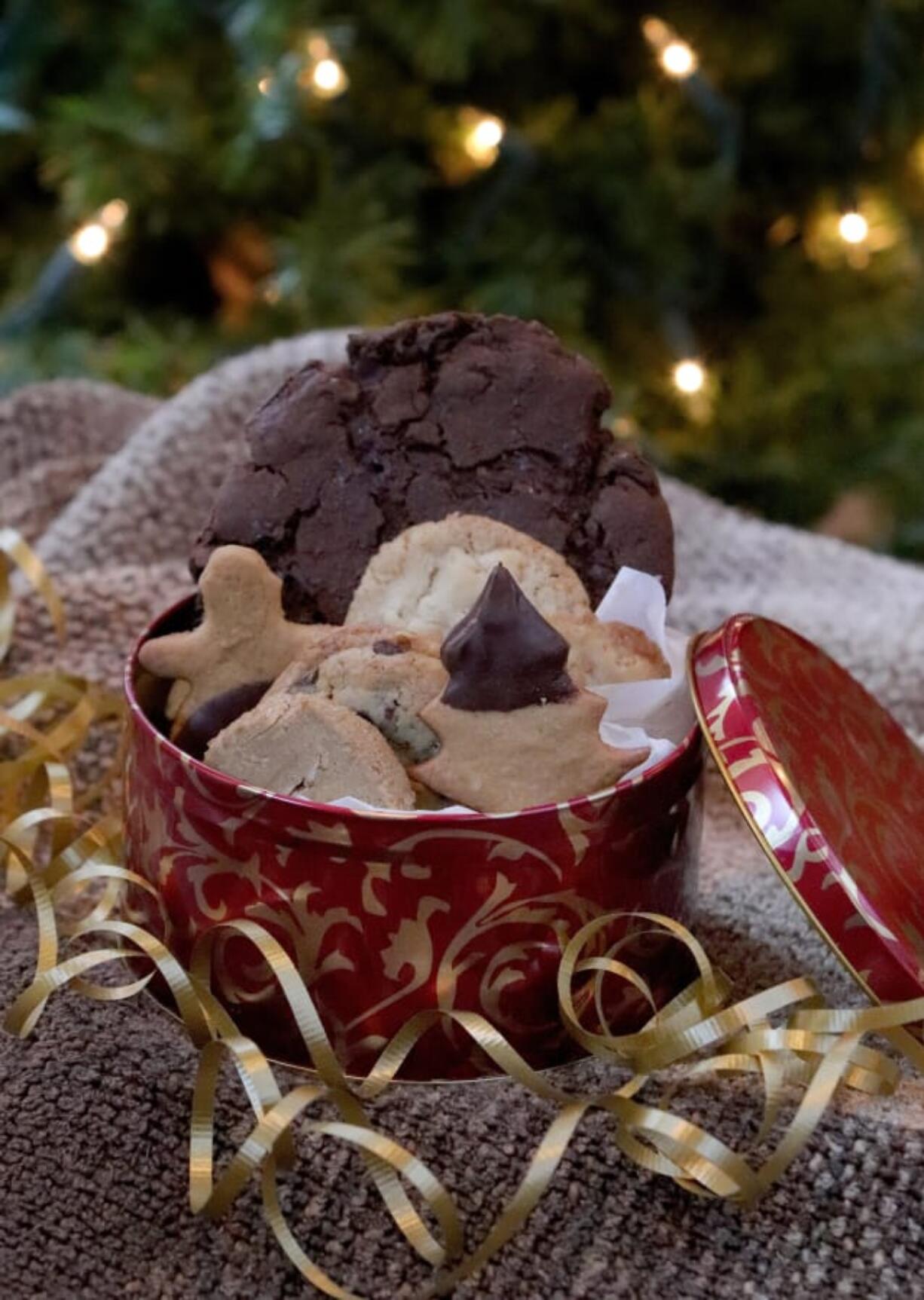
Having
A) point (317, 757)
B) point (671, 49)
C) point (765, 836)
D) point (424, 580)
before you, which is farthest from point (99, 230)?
point (765, 836)

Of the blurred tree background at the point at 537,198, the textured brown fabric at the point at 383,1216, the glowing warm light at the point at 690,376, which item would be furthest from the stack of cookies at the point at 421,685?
the glowing warm light at the point at 690,376

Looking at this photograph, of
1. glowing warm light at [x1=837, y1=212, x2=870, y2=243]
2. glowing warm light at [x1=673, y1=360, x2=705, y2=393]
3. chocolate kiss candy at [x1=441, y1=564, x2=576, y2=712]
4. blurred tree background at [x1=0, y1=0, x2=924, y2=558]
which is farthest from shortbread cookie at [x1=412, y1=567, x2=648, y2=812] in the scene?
glowing warm light at [x1=837, y1=212, x2=870, y2=243]

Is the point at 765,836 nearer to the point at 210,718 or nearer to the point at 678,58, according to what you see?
the point at 210,718

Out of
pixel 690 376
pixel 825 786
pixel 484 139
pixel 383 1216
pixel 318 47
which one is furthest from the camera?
pixel 690 376

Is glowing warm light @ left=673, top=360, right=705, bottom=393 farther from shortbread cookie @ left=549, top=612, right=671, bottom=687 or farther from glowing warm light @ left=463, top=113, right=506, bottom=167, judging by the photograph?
shortbread cookie @ left=549, top=612, right=671, bottom=687

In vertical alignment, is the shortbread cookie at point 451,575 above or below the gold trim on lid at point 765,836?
above

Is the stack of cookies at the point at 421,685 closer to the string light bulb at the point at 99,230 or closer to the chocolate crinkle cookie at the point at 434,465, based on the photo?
the chocolate crinkle cookie at the point at 434,465
